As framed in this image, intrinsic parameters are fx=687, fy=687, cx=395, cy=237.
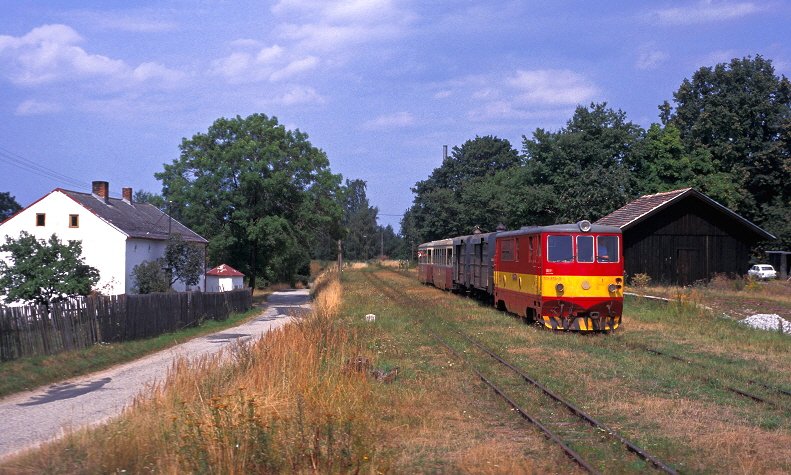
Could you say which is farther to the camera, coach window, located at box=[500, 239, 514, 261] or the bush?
the bush

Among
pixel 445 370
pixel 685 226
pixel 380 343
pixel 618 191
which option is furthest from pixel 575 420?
pixel 618 191

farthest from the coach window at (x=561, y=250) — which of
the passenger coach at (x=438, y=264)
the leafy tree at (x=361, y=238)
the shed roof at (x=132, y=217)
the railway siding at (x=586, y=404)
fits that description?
the leafy tree at (x=361, y=238)

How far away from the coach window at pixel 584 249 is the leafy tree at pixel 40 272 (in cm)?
1619

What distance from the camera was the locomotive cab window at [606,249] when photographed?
17.7 m

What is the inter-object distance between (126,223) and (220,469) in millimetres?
32449

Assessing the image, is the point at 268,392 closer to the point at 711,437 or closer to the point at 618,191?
the point at 711,437

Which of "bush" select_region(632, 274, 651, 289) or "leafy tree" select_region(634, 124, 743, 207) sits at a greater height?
"leafy tree" select_region(634, 124, 743, 207)

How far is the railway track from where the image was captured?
6949mm

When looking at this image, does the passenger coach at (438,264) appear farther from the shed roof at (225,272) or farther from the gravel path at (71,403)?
the gravel path at (71,403)

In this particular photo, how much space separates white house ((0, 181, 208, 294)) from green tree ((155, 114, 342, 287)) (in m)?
4.89

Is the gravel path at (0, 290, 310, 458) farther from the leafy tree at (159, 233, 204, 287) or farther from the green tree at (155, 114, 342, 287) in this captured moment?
the green tree at (155, 114, 342, 287)

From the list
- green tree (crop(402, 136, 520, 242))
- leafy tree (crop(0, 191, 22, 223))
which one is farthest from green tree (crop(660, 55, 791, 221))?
leafy tree (crop(0, 191, 22, 223))

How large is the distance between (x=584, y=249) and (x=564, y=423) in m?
9.63

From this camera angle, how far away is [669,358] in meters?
13.3
